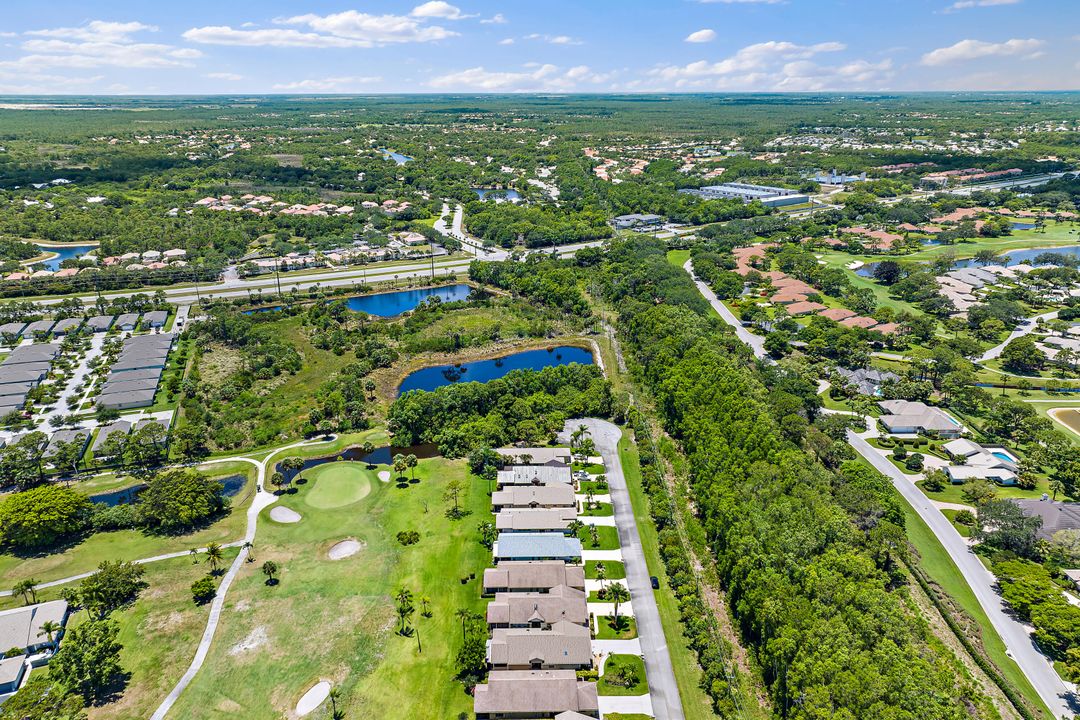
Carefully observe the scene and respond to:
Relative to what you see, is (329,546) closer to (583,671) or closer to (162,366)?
(583,671)

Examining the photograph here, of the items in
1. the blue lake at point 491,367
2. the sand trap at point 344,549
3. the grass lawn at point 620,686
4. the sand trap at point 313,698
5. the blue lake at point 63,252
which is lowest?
the sand trap at point 313,698

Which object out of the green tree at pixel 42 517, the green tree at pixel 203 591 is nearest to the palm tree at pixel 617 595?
the green tree at pixel 203 591

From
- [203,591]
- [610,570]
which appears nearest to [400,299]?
[203,591]

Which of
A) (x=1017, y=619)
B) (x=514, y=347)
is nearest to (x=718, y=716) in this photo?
(x=1017, y=619)

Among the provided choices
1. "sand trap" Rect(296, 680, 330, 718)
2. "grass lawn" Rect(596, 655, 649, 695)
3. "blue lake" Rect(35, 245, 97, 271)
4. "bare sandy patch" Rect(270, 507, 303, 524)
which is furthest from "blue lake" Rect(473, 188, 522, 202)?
"sand trap" Rect(296, 680, 330, 718)

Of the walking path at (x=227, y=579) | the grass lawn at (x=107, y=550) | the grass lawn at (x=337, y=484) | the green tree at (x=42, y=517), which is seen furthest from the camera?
the grass lawn at (x=337, y=484)

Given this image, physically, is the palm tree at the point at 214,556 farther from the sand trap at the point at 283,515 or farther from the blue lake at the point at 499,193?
the blue lake at the point at 499,193

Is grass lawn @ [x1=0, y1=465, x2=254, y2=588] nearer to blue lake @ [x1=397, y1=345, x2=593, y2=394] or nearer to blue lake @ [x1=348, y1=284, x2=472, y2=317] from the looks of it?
blue lake @ [x1=397, y1=345, x2=593, y2=394]
